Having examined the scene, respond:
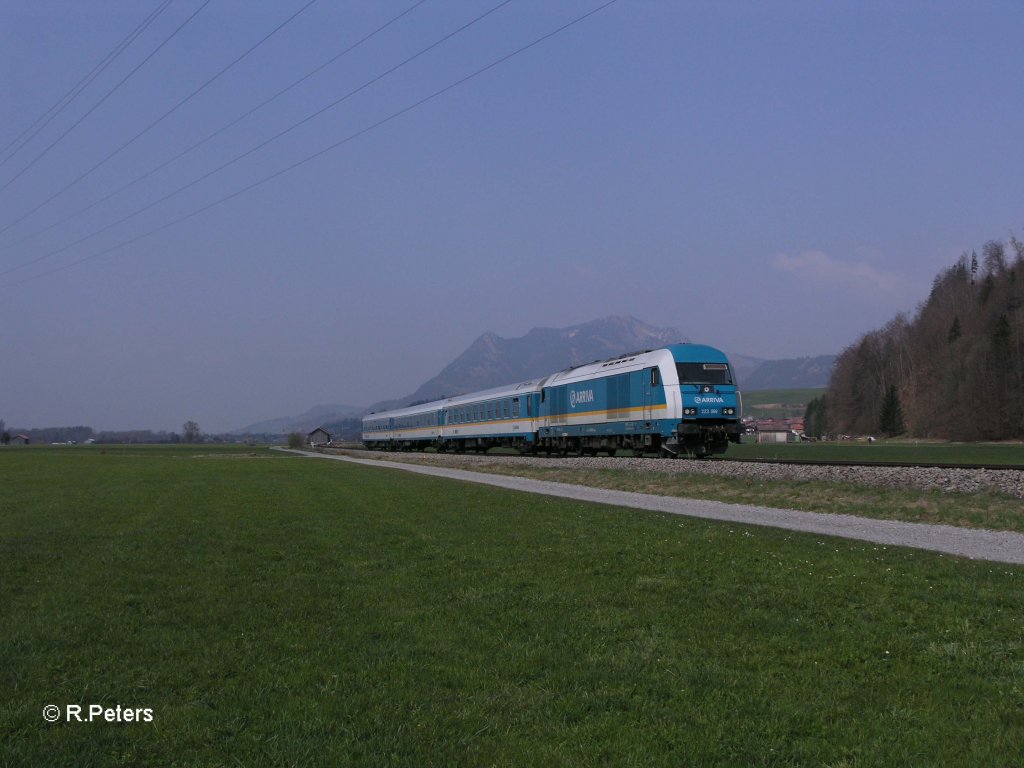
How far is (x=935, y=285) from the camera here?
126 metres

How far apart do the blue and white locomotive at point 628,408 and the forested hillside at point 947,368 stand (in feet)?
158

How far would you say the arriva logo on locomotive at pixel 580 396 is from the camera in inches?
1727

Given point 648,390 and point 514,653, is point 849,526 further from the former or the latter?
point 648,390

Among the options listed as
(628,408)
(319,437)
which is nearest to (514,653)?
(628,408)

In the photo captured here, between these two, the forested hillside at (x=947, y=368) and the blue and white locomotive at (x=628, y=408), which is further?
the forested hillside at (x=947, y=368)

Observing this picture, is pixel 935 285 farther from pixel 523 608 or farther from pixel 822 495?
pixel 523 608

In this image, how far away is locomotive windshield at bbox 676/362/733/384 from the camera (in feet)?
116

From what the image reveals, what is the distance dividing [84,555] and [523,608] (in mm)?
7359

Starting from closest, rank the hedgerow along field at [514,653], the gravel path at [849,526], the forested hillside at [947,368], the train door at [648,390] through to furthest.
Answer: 1. the hedgerow along field at [514,653]
2. the gravel path at [849,526]
3. the train door at [648,390]
4. the forested hillside at [947,368]

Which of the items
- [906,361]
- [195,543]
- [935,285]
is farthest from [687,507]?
[935,285]

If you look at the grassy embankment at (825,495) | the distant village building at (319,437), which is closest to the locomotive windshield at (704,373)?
the grassy embankment at (825,495)

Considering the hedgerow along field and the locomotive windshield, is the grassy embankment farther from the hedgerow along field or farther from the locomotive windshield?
the hedgerow along field

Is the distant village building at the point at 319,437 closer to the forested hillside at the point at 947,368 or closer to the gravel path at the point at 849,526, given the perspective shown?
the forested hillside at the point at 947,368

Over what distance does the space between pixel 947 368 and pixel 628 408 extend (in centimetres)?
6267
